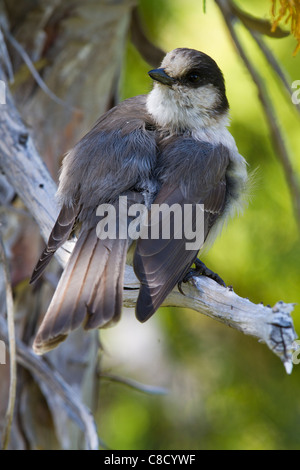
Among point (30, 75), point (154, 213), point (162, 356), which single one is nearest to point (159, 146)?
point (154, 213)

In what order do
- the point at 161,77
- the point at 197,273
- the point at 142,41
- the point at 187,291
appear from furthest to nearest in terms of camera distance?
the point at 142,41 < the point at 161,77 < the point at 197,273 < the point at 187,291

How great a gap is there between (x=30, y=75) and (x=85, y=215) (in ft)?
3.57

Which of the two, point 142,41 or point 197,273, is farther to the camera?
point 142,41

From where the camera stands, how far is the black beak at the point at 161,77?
2.85 meters

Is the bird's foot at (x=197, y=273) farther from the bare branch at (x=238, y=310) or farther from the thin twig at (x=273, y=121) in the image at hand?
the thin twig at (x=273, y=121)

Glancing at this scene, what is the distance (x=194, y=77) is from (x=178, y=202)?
68 centimetres

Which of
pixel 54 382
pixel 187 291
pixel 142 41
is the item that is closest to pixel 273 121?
pixel 142 41

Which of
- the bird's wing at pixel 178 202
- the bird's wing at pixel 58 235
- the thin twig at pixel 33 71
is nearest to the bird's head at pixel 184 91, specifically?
the bird's wing at pixel 178 202

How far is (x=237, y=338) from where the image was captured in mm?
3715

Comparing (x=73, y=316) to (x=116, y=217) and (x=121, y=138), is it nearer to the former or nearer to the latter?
(x=116, y=217)

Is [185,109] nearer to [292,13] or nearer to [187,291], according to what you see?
[292,13]

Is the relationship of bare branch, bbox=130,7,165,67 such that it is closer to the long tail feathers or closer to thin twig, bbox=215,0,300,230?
thin twig, bbox=215,0,300,230

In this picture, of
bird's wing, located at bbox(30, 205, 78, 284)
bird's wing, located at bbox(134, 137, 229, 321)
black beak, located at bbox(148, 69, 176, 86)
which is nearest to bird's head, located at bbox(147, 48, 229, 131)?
black beak, located at bbox(148, 69, 176, 86)

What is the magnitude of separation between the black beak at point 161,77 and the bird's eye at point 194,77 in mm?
92
